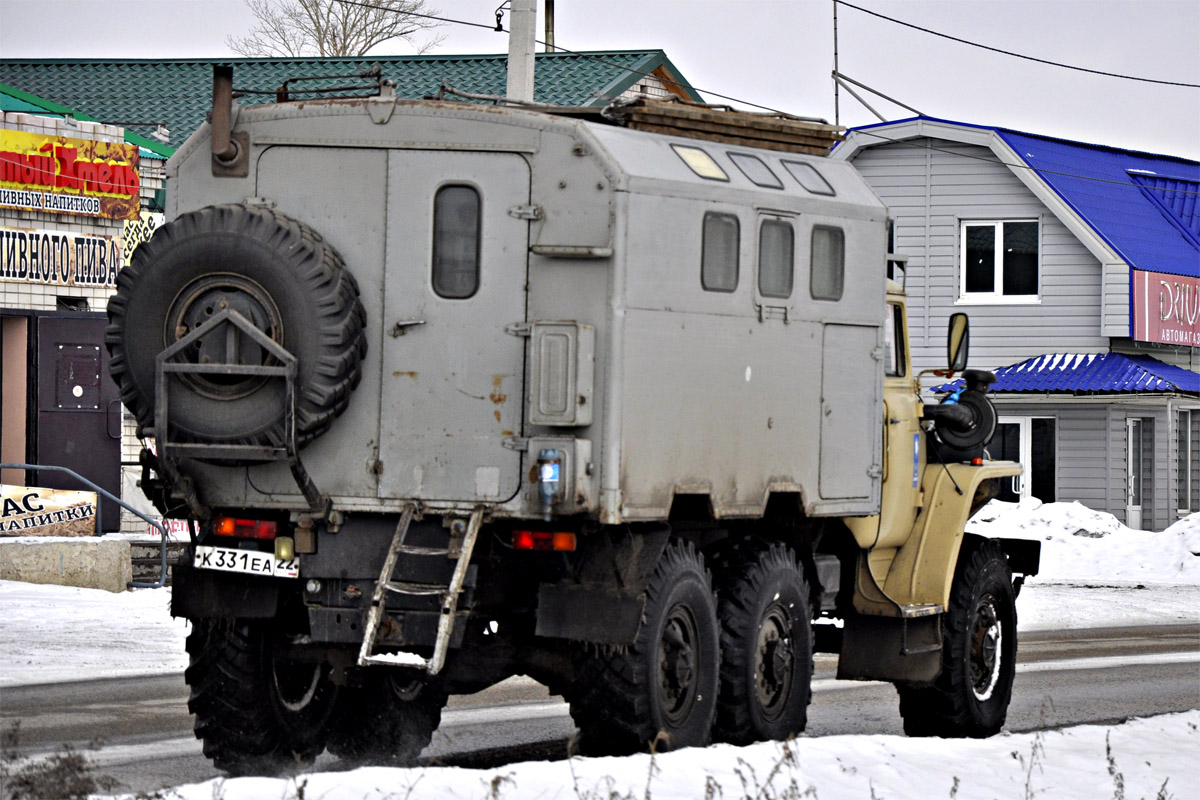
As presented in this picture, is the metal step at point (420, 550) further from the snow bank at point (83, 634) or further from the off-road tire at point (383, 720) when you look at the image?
the snow bank at point (83, 634)

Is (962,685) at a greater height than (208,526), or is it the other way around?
(208,526)

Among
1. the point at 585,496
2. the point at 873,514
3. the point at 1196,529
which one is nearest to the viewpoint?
the point at 585,496

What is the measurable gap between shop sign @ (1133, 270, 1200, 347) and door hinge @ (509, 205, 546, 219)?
80.1 feet

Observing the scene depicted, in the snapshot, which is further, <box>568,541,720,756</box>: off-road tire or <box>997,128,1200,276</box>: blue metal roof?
<box>997,128,1200,276</box>: blue metal roof

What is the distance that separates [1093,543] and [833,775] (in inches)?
819

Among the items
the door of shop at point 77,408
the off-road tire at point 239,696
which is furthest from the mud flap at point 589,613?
the door of shop at point 77,408

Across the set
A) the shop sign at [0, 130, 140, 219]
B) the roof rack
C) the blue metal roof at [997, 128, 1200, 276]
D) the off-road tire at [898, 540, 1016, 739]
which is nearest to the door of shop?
the shop sign at [0, 130, 140, 219]

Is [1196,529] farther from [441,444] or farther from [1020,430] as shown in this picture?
[441,444]

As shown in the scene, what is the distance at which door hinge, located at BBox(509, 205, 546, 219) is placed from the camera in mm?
9000

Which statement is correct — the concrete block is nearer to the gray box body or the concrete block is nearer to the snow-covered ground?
the snow-covered ground

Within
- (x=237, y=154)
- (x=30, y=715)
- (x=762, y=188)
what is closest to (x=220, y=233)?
(x=237, y=154)

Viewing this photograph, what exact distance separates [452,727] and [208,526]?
278 centimetres

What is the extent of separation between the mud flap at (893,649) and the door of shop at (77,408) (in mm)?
12947

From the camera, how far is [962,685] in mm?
11930
